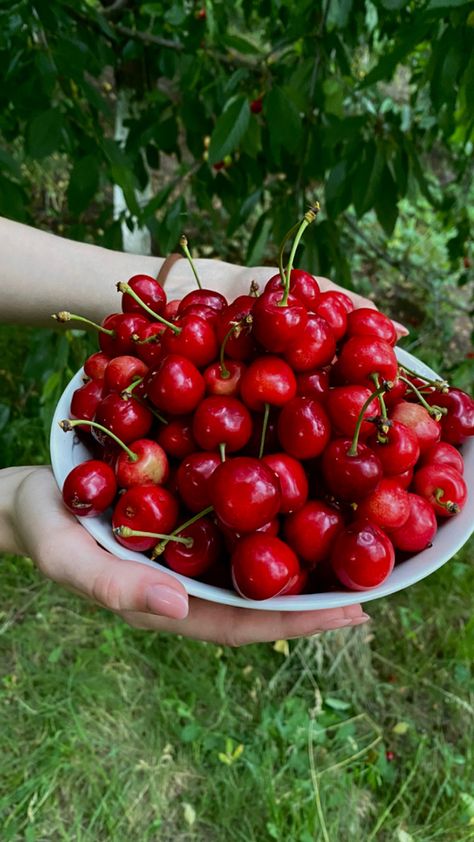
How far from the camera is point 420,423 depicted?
39.9 inches

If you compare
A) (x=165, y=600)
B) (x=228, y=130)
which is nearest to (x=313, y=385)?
(x=165, y=600)

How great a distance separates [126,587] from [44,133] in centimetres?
108

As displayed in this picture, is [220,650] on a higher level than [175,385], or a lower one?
lower

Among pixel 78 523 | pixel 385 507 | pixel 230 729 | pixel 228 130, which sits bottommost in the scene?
pixel 230 729

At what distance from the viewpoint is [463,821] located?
1.71 metres

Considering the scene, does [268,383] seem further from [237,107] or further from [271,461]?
[237,107]

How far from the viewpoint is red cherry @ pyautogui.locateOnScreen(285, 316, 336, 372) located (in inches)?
38.2

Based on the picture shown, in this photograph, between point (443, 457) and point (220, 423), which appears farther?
point (443, 457)

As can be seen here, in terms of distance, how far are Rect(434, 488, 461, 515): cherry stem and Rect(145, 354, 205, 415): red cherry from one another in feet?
1.21

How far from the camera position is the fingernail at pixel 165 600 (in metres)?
0.84

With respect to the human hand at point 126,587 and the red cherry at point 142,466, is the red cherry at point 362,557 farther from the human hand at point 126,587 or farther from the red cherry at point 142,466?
the red cherry at point 142,466

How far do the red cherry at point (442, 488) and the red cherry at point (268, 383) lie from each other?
23 cm

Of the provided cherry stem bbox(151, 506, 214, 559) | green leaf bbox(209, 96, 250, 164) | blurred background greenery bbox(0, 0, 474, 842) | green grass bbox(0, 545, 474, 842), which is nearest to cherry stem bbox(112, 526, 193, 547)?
cherry stem bbox(151, 506, 214, 559)

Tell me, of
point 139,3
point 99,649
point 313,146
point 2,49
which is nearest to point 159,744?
point 99,649
